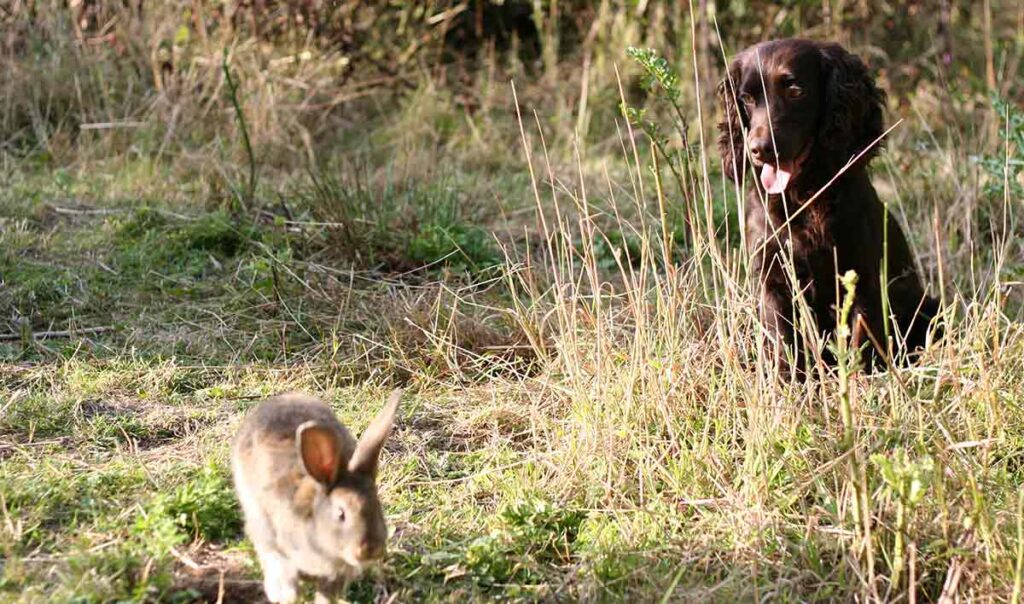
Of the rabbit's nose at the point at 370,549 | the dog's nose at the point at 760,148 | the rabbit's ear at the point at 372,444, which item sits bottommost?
the rabbit's nose at the point at 370,549

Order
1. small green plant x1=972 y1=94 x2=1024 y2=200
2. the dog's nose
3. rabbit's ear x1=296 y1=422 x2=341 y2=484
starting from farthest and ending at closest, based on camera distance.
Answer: small green plant x1=972 y1=94 x2=1024 y2=200, the dog's nose, rabbit's ear x1=296 y1=422 x2=341 y2=484

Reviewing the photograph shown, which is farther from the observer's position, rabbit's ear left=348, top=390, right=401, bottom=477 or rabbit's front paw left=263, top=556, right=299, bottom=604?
rabbit's front paw left=263, top=556, right=299, bottom=604

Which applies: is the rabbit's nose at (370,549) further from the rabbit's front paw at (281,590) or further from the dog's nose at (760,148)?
the dog's nose at (760,148)

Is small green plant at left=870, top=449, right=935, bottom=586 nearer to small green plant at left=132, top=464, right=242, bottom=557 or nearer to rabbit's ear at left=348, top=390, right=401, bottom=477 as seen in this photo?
rabbit's ear at left=348, top=390, right=401, bottom=477

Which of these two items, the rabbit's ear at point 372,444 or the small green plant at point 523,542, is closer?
the rabbit's ear at point 372,444

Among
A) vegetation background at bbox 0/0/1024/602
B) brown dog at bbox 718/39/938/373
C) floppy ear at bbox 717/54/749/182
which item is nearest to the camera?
Answer: vegetation background at bbox 0/0/1024/602

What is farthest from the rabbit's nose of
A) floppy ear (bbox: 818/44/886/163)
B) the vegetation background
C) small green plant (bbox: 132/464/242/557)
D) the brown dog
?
floppy ear (bbox: 818/44/886/163)

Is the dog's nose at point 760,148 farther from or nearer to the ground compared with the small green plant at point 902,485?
farther from the ground

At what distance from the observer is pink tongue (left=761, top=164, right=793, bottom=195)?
13.0ft

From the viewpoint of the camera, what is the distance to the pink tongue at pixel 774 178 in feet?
13.0

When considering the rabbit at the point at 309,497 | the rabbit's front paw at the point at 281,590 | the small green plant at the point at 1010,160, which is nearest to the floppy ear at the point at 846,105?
the small green plant at the point at 1010,160

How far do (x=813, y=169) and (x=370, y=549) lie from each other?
2451 mm

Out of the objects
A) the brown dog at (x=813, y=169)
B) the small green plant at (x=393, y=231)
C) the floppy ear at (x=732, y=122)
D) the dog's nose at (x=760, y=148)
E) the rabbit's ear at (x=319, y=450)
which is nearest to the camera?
the rabbit's ear at (x=319, y=450)

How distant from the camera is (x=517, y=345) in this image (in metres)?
4.31
